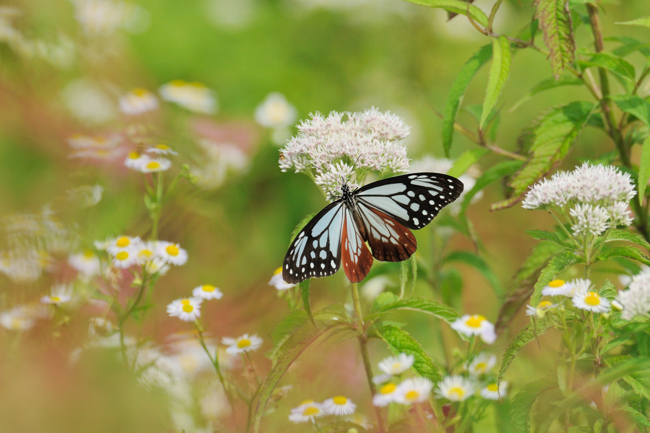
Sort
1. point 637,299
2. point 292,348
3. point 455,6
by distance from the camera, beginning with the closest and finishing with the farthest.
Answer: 1. point 637,299
2. point 292,348
3. point 455,6

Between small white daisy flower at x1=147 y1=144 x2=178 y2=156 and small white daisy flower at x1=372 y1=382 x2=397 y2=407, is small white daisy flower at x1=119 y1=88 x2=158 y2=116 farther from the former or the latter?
small white daisy flower at x1=372 y1=382 x2=397 y2=407

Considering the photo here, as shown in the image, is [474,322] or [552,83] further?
[552,83]

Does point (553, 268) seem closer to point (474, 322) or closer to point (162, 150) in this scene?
point (474, 322)

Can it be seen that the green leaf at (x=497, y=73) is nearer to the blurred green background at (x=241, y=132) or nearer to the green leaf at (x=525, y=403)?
the blurred green background at (x=241, y=132)

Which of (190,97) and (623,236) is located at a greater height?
(190,97)

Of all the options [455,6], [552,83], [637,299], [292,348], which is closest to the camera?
[637,299]

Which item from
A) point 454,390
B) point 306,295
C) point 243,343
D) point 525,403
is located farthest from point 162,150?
point 525,403

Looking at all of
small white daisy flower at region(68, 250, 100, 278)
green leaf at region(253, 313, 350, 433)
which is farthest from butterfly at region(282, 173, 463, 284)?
small white daisy flower at region(68, 250, 100, 278)

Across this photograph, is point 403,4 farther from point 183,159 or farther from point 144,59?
point 183,159
